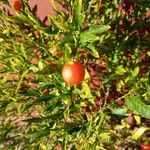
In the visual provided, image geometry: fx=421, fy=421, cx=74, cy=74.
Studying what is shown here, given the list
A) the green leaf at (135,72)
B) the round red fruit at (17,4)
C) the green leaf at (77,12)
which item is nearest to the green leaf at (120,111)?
the green leaf at (135,72)

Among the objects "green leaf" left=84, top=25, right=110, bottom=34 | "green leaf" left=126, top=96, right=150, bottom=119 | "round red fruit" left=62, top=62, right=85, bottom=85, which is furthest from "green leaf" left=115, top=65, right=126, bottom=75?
"green leaf" left=84, top=25, right=110, bottom=34

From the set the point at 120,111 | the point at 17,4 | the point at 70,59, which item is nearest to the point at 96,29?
the point at 70,59

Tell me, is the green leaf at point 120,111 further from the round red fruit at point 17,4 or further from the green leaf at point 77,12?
the round red fruit at point 17,4

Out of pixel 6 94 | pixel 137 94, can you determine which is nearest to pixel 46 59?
pixel 6 94

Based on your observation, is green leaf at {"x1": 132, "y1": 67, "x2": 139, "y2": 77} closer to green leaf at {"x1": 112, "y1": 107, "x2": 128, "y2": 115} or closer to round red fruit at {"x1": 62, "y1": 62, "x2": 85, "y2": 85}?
green leaf at {"x1": 112, "y1": 107, "x2": 128, "y2": 115}

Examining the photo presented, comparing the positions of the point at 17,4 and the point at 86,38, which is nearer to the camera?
the point at 86,38

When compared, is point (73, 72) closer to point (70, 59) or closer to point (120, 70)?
point (70, 59)

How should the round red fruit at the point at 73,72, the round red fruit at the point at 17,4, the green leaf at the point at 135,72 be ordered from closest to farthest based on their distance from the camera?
the round red fruit at the point at 73,72
the green leaf at the point at 135,72
the round red fruit at the point at 17,4

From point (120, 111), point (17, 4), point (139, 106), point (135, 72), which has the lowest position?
point (139, 106)

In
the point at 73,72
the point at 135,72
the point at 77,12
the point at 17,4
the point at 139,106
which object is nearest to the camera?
the point at 77,12
